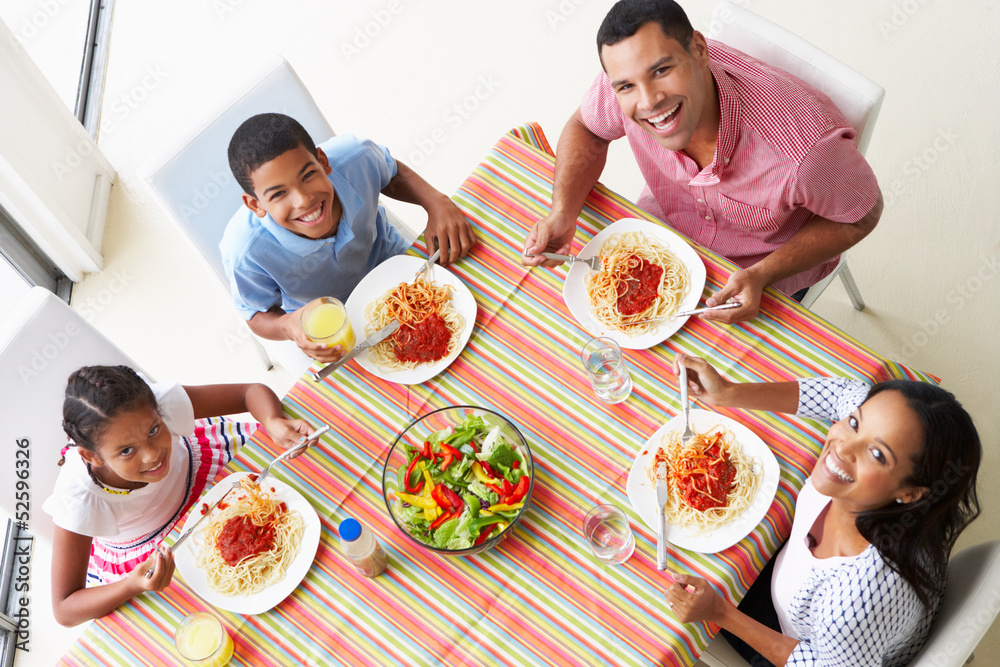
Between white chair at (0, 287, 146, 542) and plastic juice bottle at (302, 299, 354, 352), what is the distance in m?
0.67

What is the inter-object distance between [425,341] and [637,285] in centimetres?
57

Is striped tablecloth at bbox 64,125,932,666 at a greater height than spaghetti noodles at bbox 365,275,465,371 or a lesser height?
lesser

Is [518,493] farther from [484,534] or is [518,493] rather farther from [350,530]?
[350,530]

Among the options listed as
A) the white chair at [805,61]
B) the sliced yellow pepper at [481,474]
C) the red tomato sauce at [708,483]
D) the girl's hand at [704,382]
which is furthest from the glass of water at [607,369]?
the white chair at [805,61]

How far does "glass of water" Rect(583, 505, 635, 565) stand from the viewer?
66.1 inches

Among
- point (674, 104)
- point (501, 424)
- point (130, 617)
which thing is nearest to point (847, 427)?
point (501, 424)

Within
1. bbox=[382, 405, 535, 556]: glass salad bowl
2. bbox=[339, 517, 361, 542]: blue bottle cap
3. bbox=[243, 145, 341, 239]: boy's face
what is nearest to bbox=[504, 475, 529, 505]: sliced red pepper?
bbox=[382, 405, 535, 556]: glass salad bowl

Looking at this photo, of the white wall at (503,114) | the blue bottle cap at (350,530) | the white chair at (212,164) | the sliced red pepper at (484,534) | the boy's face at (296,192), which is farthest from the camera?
the white wall at (503,114)

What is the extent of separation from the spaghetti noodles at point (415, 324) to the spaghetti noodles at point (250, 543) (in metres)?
0.43

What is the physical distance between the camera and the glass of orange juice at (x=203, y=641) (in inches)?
64.0

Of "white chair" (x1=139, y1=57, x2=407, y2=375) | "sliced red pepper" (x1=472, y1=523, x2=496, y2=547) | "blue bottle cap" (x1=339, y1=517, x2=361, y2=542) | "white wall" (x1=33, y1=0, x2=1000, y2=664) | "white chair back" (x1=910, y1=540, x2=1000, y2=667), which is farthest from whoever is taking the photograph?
"white wall" (x1=33, y1=0, x2=1000, y2=664)

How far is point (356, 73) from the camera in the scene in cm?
402

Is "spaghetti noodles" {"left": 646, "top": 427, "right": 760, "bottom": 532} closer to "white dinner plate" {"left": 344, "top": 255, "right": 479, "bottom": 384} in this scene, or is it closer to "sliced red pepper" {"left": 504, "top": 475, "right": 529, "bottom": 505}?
"sliced red pepper" {"left": 504, "top": 475, "right": 529, "bottom": 505}

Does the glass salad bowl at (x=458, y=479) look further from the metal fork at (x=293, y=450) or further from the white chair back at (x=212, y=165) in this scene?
the white chair back at (x=212, y=165)
